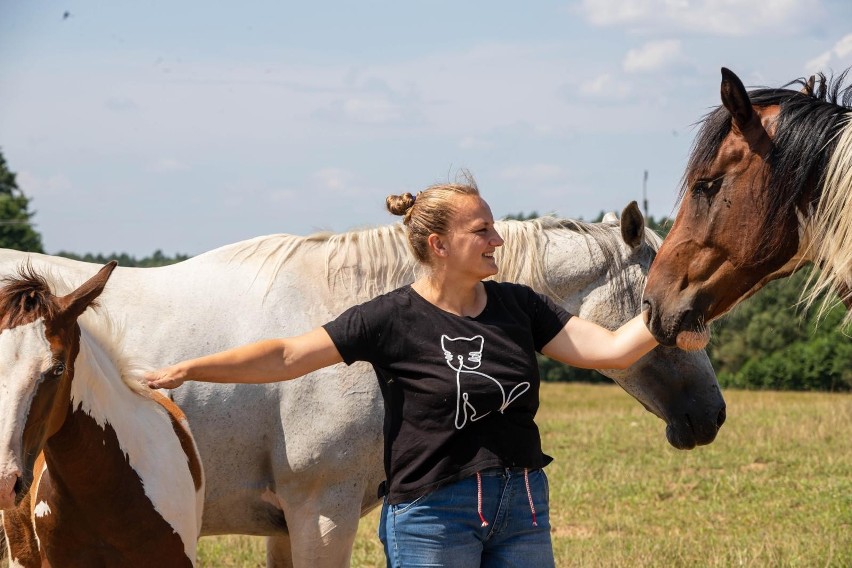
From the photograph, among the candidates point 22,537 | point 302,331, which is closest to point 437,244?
point 302,331

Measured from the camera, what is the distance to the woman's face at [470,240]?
3109 mm

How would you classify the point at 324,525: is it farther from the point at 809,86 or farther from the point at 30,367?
the point at 809,86

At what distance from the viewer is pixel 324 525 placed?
4117mm

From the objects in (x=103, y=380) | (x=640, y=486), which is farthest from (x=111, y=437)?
(x=640, y=486)

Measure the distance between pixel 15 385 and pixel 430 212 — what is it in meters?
1.38

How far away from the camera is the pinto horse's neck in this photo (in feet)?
10.8

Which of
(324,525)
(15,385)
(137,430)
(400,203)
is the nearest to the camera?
(15,385)

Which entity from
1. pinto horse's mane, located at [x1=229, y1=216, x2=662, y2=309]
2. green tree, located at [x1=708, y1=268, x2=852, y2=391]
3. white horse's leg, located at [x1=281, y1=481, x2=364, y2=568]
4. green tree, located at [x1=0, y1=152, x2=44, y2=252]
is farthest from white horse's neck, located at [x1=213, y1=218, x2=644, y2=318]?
green tree, located at [x1=708, y1=268, x2=852, y2=391]

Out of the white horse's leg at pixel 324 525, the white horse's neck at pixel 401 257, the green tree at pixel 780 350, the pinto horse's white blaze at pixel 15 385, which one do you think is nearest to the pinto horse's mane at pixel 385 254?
the white horse's neck at pixel 401 257

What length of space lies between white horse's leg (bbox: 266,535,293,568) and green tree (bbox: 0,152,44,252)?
20.9 m

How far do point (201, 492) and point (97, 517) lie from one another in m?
0.63

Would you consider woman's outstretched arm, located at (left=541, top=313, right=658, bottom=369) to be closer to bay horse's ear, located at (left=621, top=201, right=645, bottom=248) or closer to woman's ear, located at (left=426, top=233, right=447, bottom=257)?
woman's ear, located at (left=426, top=233, right=447, bottom=257)

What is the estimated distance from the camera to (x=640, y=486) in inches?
348

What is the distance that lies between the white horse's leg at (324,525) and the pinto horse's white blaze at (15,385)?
1.57 meters
